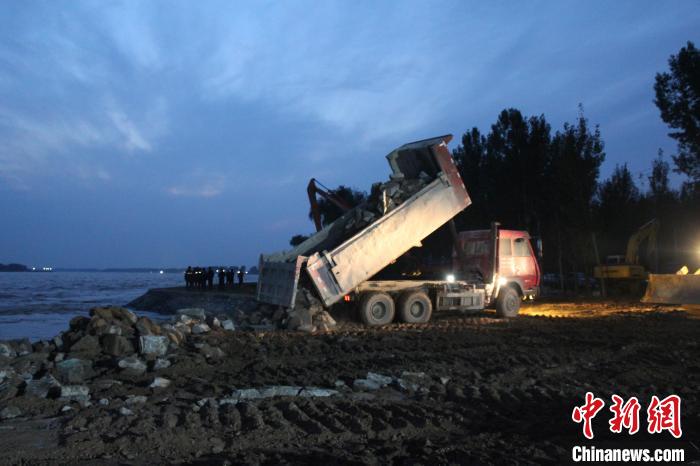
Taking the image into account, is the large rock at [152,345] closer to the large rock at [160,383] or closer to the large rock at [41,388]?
the large rock at [160,383]

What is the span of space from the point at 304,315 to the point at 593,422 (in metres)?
8.16

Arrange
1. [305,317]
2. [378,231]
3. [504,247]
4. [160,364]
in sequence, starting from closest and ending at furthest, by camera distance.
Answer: [160,364] < [305,317] < [378,231] < [504,247]

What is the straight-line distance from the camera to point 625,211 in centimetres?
3394

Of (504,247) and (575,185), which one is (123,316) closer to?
(504,247)

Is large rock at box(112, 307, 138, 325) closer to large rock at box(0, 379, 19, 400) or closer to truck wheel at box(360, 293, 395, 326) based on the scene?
large rock at box(0, 379, 19, 400)

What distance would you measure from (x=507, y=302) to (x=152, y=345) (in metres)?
9.92

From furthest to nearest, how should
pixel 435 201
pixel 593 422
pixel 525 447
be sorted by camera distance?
1. pixel 435 201
2. pixel 593 422
3. pixel 525 447

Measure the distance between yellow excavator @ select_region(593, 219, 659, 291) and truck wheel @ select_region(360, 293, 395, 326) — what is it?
14.4m

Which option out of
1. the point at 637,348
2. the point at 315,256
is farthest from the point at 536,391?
the point at 315,256

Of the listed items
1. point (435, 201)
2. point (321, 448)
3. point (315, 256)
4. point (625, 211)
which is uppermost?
point (625, 211)

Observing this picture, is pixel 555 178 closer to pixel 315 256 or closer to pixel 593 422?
pixel 315 256

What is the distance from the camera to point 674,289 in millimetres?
18688

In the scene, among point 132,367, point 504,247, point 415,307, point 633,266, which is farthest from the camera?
point 633,266

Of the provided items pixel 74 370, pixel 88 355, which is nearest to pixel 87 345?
pixel 88 355
